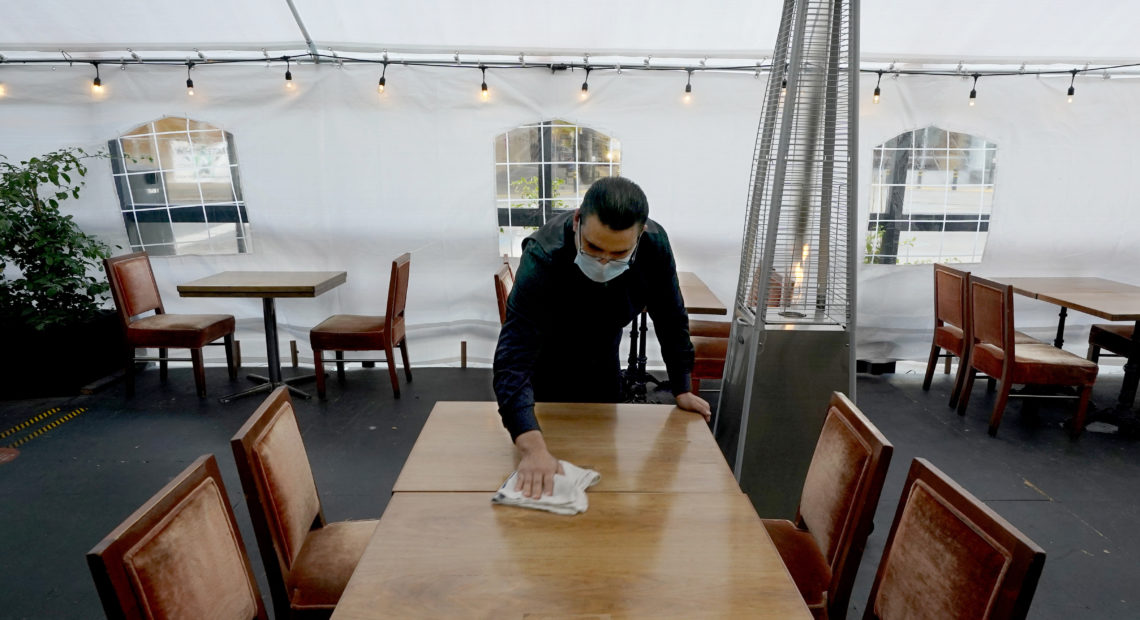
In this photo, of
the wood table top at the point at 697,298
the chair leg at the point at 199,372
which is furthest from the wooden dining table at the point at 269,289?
the wood table top at the point at 697,298

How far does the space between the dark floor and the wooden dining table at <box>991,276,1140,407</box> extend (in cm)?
44

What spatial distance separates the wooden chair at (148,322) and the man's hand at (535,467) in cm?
345

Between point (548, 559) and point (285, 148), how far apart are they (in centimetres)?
426

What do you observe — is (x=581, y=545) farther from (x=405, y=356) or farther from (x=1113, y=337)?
(x=1113, y=337)

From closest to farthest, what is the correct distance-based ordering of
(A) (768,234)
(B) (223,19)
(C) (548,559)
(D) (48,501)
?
(C) (548,559) < (A) (768,234) < (D) (48,501) < (B) (223,19)

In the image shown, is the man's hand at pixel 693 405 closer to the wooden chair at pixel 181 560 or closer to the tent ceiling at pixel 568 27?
the wooden chair at pixel 181 560

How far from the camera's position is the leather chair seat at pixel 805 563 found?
4.97 feet

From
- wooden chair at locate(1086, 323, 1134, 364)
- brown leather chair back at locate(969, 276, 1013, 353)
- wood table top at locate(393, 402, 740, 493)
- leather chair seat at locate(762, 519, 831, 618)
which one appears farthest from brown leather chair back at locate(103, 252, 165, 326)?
wooden chair at locate(1086, 323, 1134, 364)

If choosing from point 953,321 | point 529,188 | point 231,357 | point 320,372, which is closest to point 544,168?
point 529,188

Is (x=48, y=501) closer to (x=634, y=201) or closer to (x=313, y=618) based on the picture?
(x=313, y=618)

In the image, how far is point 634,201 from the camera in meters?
1.51

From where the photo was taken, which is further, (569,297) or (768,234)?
(768,234)

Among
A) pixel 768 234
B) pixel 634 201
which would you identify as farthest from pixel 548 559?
pixel 768 234

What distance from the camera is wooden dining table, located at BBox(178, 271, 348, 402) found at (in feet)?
12.7
